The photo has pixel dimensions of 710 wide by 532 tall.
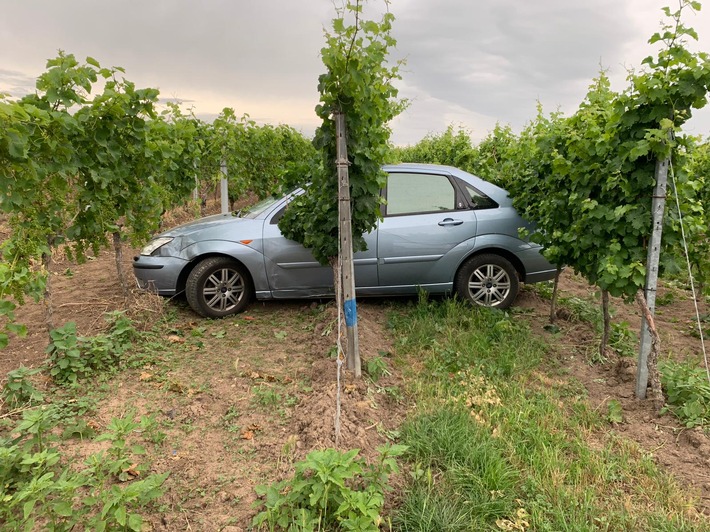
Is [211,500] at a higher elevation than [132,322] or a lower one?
lower

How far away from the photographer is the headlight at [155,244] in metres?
5.05

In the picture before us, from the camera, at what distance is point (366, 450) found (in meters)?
2.77

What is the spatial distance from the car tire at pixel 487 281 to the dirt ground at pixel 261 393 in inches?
14.1

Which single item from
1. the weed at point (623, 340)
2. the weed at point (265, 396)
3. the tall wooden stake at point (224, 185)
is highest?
the tall wooden stake at point (224, 185)

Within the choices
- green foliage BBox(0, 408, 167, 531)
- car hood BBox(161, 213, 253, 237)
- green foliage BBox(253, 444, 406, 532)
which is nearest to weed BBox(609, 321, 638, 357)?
green foliage BBox(253, 444, 406, 532)

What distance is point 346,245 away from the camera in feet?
11.8

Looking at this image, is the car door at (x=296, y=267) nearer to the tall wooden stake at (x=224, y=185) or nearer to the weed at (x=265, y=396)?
the weed at (x=265, y=396)

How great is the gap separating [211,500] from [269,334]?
2.37m

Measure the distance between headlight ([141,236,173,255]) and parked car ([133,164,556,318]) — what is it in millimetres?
16

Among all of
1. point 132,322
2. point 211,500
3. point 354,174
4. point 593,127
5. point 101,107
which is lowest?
point 211,500

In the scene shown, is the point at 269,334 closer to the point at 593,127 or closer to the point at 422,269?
the point at 422,269

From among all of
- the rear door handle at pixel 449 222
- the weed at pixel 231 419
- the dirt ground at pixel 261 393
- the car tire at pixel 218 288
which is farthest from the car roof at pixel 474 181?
the weed at pixel 231 419

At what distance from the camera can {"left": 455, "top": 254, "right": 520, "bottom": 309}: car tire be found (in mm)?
5258

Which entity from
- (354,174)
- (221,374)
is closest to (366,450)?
(221,374)
